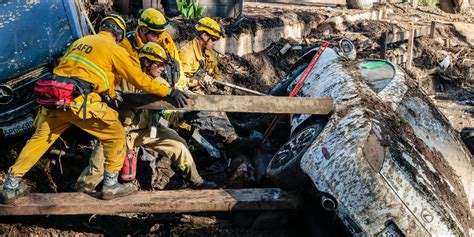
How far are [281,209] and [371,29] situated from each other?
1091cm

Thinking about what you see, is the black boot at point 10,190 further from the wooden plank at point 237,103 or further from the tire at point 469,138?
the tire at point 469,138

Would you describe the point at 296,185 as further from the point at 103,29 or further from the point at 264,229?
the point at 103,29

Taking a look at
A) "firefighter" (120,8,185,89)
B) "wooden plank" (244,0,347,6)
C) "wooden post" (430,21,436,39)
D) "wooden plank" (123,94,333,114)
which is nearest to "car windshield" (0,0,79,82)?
"firefighter" (120,8,185,89)

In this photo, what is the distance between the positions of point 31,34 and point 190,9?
17.1 feet

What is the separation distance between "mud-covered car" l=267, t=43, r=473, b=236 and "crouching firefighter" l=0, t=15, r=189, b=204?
1186mm

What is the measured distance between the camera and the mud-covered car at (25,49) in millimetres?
5523

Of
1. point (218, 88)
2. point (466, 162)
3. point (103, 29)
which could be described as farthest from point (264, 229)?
point (218, 88)

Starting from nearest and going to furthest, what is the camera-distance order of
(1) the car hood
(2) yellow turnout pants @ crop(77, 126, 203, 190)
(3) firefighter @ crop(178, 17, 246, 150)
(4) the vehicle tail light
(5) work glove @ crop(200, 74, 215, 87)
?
(4) the vehicle tail light → (1) the car hood → (2) yellow turnout pants @ crop(77, 126, 203, 190) → (3) firefighter @ crop(178, 17, 246, 150) → (5) work glove @ crop(200, 74, 215, 87)

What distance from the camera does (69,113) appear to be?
4.59 m

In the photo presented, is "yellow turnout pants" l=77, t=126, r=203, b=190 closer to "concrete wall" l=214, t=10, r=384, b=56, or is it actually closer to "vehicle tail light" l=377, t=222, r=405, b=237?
"vehicle tail light" l=377, t=222, r=405, b=237

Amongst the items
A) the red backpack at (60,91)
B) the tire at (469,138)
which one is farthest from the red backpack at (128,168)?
the tire at (469,138)

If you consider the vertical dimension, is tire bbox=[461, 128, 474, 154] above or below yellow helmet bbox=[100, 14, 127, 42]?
below

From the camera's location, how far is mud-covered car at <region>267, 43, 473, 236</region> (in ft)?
13.5

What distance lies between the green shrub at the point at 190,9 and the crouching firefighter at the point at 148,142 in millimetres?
5091
